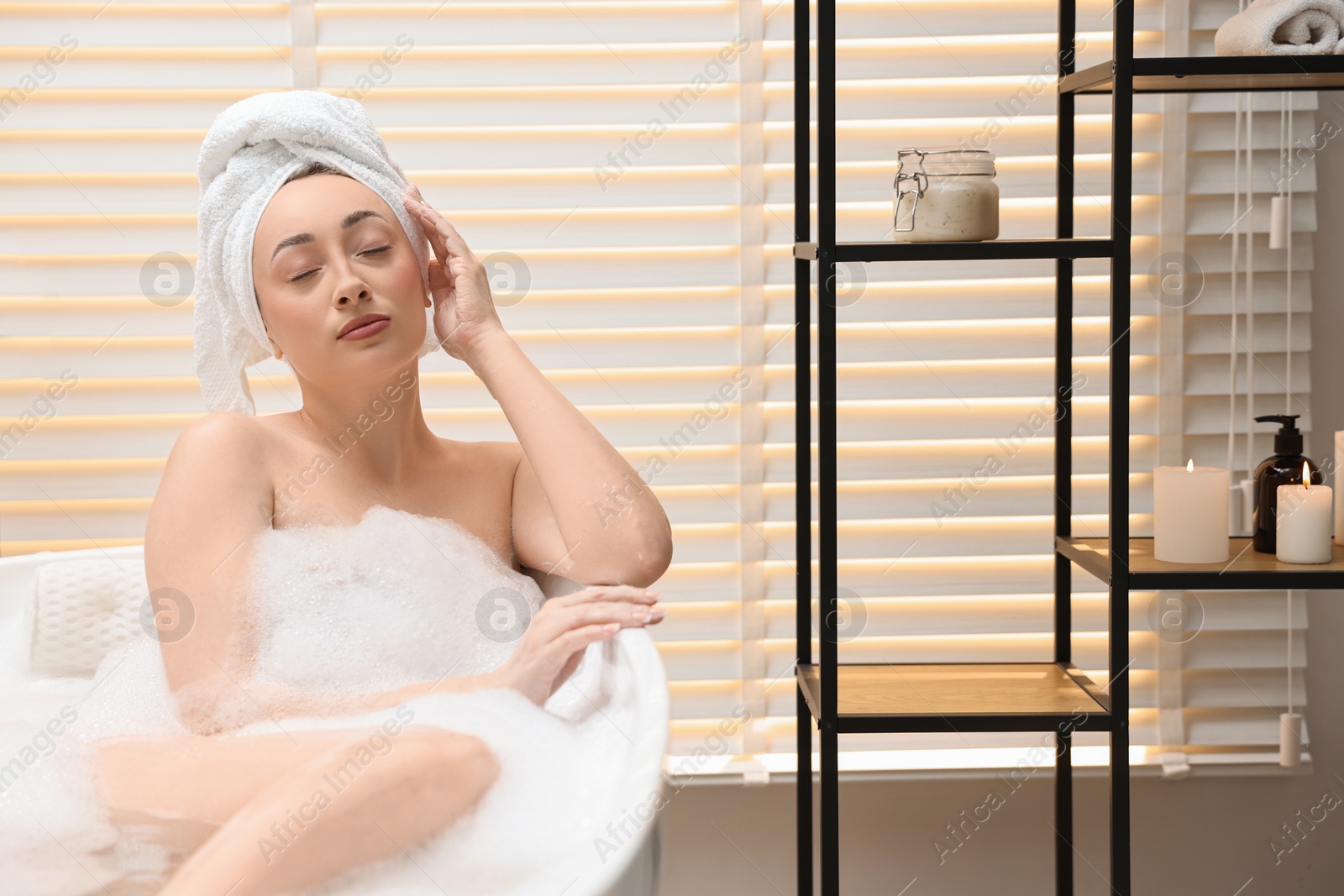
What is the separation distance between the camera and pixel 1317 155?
2.00 meters

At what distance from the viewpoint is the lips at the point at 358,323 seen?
4.25ft

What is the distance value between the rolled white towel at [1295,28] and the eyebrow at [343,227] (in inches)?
47.1

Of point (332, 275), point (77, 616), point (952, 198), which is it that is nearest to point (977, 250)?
point (952, 198)

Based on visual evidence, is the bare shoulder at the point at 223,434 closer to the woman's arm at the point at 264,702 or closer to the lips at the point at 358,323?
the lips at the point at 358,323

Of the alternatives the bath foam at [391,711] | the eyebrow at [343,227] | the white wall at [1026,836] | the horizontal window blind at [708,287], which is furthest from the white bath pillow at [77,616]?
the white wall at [1026,836]

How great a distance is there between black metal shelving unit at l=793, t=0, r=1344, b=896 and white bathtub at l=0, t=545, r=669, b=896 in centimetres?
33

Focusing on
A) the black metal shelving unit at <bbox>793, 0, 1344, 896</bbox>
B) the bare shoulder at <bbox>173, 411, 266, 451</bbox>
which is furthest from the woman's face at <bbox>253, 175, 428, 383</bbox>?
the black metal shelving unit at <bbox>793, 0, 1344, 896</bbox>

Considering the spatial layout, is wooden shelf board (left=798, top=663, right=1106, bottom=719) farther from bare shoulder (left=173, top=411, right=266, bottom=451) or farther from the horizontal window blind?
bare shoulder (left=173, top=411, right=266, bottom=451)

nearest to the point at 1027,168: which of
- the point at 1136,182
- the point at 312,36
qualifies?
the point at 1136,182

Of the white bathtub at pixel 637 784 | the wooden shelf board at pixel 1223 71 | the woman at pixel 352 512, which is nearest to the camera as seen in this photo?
the white bathtub at pixel 637 784

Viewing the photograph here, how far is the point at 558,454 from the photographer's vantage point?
4.39 ft

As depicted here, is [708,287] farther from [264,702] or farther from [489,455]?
[264,702]

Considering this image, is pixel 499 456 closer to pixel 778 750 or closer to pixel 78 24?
pixel 778 750

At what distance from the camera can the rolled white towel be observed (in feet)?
4.84
